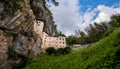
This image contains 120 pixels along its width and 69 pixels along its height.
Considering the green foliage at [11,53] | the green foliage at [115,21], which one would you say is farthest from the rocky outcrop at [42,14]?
the green foliage at [115,21]

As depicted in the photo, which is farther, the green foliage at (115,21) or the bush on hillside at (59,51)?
the green foliage at (115,21)

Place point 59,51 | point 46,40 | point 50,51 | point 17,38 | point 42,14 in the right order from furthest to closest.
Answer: point 46,40 < point 42,14 < point 50,51 < point 59,51 < point 17,38

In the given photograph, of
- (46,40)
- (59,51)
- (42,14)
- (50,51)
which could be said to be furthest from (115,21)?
(50,51)

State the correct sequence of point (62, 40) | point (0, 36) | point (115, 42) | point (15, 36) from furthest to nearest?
1. point (62, 40)
2. point (15, 36)
3. point (0, 36)
4. point (115, 42)

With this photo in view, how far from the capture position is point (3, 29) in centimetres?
5428

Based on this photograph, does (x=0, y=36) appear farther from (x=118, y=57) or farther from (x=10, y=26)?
(x=118, y=57)

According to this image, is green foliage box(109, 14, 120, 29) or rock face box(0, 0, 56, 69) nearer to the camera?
rock face box(0, 0, 56, 69)

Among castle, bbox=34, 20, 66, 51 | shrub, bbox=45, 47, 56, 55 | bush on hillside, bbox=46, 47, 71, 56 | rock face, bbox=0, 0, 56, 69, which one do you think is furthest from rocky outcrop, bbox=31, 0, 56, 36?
bush on hillside, bbox=46, 47, 71, 56

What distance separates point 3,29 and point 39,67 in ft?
33.0

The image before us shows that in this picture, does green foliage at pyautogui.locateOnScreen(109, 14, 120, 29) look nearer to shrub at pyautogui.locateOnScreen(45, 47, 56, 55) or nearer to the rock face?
shrub at pyautogui.locateOnScreen(45, 47, 56, 55)

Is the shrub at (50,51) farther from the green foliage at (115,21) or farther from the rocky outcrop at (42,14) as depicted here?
the green foliage at (115,21)

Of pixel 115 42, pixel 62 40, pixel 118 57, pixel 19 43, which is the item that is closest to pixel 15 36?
pixel 19 43

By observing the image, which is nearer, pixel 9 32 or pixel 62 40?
pixel 9 32

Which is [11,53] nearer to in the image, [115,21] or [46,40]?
[46,40]
